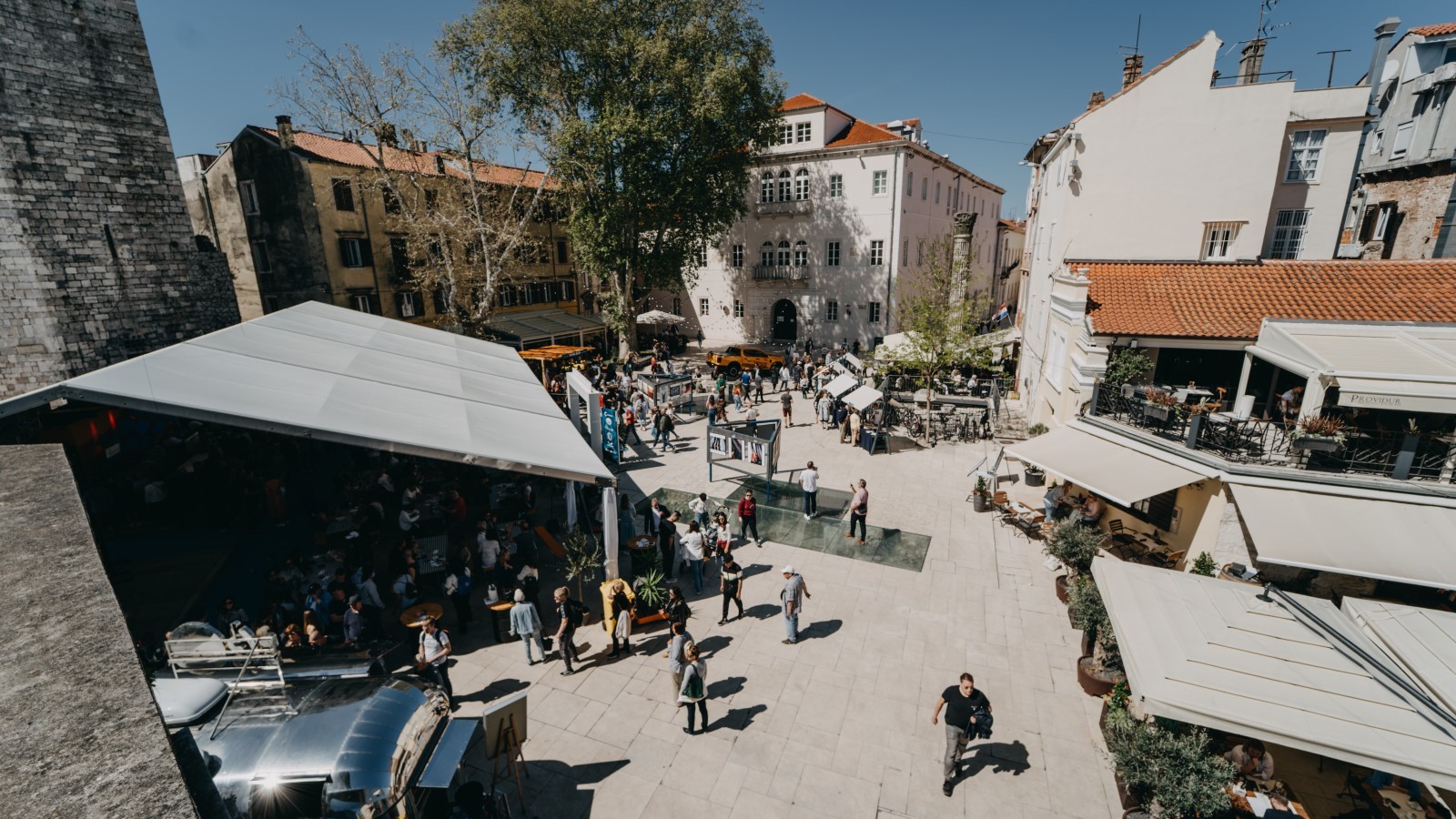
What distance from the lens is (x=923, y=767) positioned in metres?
7.35

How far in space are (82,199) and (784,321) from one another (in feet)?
105

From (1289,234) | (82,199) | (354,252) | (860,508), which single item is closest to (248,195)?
(354,252)

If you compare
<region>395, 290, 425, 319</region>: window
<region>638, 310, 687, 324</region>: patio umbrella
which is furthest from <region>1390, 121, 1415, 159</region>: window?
<region>395, 290, 425, 319</region>: window

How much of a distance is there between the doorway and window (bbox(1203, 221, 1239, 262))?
75.1 feet

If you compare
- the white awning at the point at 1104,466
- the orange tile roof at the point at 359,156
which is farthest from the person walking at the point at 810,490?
the orange tile roof at the point at 359,156

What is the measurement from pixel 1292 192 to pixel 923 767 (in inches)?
861

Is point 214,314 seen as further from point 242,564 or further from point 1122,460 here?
point 1122,460

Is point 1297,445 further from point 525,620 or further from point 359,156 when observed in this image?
point 359,156

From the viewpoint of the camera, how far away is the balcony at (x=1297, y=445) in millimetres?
8945

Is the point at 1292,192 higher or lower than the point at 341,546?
higher

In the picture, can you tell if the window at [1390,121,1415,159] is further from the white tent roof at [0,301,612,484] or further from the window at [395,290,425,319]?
the window at [395,290,425,319]

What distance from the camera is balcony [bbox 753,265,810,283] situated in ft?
121

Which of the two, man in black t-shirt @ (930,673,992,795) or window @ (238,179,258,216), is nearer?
man in black t-shirt @ (930,673,992,795)

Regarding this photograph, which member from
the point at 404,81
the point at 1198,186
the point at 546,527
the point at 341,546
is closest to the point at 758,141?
the point at 404,81
